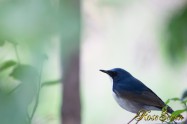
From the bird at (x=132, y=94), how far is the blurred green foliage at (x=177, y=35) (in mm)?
98

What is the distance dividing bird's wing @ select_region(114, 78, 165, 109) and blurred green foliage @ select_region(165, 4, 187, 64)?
93 millimetres

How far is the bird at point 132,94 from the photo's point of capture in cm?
108

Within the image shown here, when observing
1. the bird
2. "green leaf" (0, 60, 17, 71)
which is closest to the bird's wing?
the bird

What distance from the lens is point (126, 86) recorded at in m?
1.22

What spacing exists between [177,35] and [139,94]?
0.72 ft

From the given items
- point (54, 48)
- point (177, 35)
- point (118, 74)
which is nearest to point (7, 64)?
point (54, 48)

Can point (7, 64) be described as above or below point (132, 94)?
above

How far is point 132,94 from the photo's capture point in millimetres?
1189

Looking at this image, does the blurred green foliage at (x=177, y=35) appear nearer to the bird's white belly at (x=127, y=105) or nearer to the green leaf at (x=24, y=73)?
the bird's white belly at (x=127, y=105)

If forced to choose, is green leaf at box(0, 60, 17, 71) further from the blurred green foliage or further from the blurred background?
the blurred green foliage

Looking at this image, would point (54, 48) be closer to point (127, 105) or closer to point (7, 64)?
point (7, 64)

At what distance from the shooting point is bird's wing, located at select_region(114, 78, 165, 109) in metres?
1.07

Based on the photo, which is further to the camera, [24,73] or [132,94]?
[132,94]

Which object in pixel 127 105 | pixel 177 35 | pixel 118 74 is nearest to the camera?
pixel 177 35
